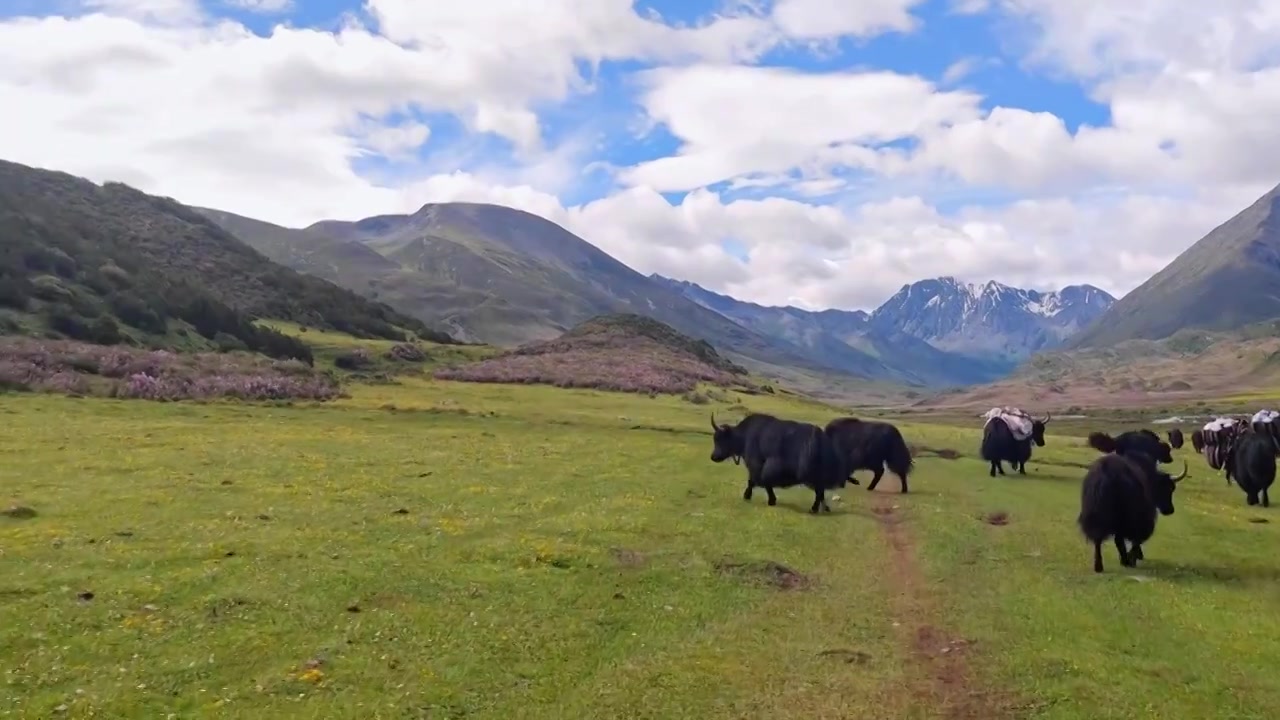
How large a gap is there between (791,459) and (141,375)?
99.3 feet

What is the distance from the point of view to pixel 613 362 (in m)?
78.6

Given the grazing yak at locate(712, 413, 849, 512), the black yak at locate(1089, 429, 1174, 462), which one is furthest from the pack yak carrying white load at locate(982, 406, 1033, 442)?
the grazing yak at locate(712, 413, 849, 512)

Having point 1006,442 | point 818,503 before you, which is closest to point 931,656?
point 818,503

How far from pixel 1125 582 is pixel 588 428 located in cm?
2709

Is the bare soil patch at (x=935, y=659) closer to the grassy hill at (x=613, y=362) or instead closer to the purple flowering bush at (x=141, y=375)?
the purple flowering bush at (x=141, y=375)

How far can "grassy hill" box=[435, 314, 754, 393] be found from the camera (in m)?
65.1

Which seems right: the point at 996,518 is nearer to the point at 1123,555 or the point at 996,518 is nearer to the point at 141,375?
the point at 1123,555

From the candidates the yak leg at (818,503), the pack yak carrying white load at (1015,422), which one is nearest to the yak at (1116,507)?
the yak leg at (818,503)

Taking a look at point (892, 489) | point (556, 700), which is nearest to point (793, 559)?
point (556, 700)

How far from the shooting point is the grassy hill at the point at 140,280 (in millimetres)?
55875

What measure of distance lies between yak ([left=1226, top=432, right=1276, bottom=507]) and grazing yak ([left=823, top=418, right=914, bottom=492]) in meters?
8.71

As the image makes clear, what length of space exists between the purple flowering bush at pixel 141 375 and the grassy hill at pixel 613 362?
1809 cm

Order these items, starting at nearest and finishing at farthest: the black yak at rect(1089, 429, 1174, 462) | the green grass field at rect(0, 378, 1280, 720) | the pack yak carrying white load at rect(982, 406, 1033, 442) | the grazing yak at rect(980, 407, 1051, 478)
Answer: the green grass field at rect(0, 378, 1280, 720) → the black yak at rect(1089, 429, 1174, 462) → the grazing yak at rect(980, 407, 1051, 478) → the pack yak carrying white load at rect(982, 406, 1033, 442)

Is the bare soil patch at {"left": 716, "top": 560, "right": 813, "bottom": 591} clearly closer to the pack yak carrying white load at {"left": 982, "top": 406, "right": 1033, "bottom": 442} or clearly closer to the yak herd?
the yak herd
